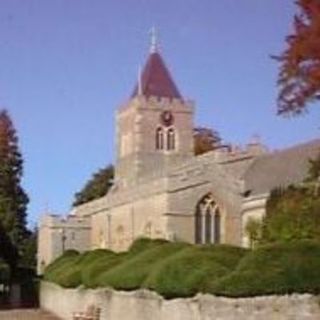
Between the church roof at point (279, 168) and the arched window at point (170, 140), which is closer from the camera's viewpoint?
the church roof at point (279, 168)

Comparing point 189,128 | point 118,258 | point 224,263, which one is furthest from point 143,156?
point 224,263

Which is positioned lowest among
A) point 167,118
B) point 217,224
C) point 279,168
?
point 217,224

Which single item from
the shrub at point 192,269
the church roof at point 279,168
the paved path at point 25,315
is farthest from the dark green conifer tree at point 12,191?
the shrub at point 192,269

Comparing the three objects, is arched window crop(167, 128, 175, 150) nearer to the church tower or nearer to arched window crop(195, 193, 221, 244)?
the church tower

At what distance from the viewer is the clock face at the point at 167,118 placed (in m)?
77.4

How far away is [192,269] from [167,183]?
34.2 m

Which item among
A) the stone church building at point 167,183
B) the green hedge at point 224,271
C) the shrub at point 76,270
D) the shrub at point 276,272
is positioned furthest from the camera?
the stone church building at point 167,183

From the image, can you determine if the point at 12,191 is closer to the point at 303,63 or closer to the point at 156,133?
the point at 156,133

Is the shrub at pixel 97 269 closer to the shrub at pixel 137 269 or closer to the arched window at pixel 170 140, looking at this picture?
the shrub at pixel 137 269

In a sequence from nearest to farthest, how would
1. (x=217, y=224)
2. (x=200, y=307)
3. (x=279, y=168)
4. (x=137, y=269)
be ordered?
(x=200, y=307) → (x=137, y=269) → (x=217, y=224) → (x=279, y=168)

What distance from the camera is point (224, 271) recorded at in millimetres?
19531

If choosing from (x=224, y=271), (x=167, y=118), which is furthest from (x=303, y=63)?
(x=167, y=118)

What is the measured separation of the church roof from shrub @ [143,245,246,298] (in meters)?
32.3

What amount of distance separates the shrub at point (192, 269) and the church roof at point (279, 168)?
3232cm
